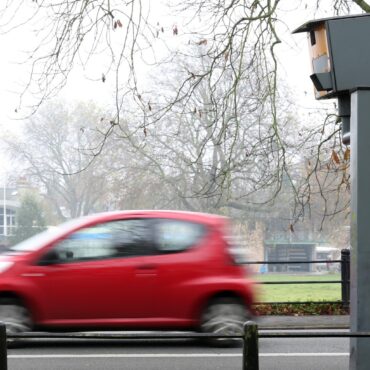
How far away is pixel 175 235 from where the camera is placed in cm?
1030

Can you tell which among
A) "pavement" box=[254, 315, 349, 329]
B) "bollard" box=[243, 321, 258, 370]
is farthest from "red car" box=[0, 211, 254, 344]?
"bollard" box=[243, 321, 258, 370]

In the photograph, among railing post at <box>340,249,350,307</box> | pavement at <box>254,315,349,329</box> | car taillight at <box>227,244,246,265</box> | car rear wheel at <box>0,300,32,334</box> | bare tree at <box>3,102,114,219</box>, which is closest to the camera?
car rear wheel at <box>0,300,32,334</box>

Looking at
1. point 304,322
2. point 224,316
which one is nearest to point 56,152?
point 304,322

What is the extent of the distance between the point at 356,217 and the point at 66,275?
540 cm

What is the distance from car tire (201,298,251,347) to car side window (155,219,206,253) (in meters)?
0.82

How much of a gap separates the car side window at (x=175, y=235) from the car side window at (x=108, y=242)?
5.2 inches

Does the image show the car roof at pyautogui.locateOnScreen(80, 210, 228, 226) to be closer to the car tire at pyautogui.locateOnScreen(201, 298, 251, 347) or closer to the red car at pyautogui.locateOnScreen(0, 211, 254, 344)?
the red car at pyautogui.locateOnScreen(0, 211, 254, 344)

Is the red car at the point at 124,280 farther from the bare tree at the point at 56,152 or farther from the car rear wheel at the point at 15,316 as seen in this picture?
the bare tree at the point at 56,152

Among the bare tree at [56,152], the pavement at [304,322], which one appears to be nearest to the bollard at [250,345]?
the pavement at [304,322]

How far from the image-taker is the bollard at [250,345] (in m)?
5.40

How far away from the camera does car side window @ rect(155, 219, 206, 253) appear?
1023 centimetres

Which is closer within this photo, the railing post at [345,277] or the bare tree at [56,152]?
the railing post at [345,277]

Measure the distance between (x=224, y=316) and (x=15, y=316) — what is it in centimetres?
261

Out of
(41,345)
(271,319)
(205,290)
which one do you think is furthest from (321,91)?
(271,319)
